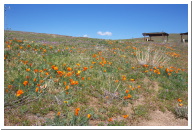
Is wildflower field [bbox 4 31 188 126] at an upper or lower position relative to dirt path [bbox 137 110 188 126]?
upper

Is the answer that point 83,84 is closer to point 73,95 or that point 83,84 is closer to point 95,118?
point 73,95

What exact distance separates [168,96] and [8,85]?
15.2 feet

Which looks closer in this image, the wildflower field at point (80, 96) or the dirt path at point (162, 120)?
the wildflower field at point (80, 96)

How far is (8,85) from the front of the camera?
434 centimetres

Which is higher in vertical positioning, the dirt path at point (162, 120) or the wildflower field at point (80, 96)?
the wildflower field at point (80, 96)

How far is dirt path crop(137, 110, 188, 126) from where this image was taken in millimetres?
3828

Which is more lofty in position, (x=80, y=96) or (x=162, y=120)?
(x=80, y=96)

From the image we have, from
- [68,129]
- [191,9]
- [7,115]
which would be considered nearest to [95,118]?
[68,129]

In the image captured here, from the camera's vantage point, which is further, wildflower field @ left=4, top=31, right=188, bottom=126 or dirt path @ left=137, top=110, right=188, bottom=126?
dirt path @ left=137, top=110, right=188, bottom=126

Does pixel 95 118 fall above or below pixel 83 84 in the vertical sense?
below

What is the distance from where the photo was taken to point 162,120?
4.00m

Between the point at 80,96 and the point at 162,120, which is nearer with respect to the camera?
the point at 162,120

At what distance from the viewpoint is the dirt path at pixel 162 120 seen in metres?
3.83
